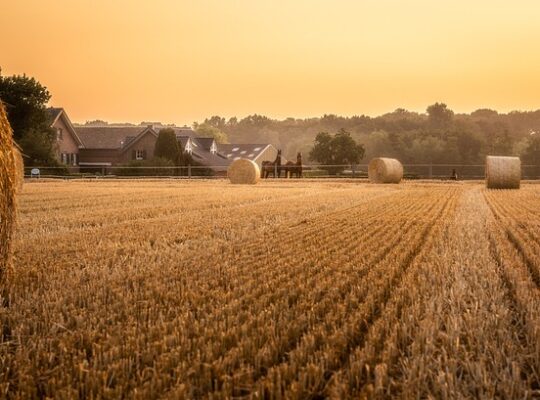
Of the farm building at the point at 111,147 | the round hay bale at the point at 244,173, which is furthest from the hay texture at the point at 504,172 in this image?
the farm building at the point at 111,147

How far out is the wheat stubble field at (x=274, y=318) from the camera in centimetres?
233

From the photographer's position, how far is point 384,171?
2831 centimetres

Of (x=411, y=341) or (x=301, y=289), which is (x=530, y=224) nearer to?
(x=301, y=289)

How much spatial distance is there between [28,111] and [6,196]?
42.0 m

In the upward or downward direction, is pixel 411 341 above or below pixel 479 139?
below

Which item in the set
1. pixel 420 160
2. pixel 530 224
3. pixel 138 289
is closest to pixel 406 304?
pixel 138 289

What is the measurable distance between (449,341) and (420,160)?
77.7m

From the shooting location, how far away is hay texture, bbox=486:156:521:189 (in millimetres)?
21375

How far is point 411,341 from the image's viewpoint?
2.88 metres

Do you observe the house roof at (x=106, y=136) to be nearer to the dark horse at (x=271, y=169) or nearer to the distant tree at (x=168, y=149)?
the distant tree at (x=168, y=149)

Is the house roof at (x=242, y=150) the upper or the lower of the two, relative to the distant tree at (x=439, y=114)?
lower

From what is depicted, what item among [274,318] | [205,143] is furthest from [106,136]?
[274,318]

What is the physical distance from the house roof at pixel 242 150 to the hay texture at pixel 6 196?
65.8 meters

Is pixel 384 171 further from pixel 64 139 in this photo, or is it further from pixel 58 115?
pixel 64 139
